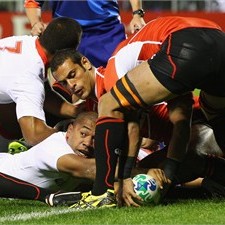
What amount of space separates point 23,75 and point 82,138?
1223 millimetres

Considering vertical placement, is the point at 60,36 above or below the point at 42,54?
above

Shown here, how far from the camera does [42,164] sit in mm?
6234

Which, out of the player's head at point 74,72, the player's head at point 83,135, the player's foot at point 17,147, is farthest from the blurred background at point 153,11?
the player's head at point 83,135

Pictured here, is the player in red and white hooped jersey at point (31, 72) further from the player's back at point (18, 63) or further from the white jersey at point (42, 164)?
the white jersey at point (42, 164)

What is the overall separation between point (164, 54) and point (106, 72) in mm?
558

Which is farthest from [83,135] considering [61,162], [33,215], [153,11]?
[153,11]

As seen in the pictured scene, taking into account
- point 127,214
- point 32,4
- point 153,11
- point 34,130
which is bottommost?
point 153,11

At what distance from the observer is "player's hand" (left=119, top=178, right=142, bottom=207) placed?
571cm

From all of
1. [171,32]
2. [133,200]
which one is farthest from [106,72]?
[133,200]

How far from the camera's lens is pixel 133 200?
573cm

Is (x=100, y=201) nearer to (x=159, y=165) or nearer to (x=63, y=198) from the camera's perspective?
(x=63, y=198)

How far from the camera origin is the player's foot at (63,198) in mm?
5949

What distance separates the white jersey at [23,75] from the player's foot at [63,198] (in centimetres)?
103

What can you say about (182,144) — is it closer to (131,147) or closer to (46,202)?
(131,147)
